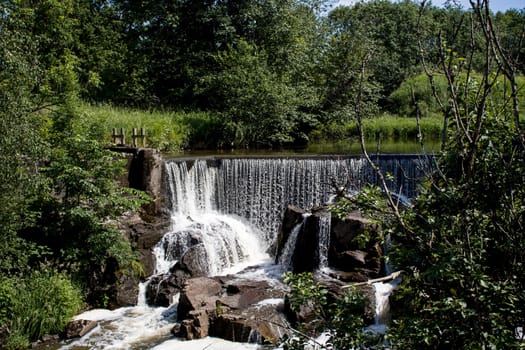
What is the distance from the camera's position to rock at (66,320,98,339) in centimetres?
860

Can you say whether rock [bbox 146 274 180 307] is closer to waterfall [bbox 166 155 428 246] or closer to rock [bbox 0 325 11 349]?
rock [bbox 0 325 11 349]

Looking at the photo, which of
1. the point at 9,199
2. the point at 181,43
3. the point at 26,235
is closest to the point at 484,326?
A: the point at 9,199

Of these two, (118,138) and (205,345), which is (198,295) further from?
(118,138)

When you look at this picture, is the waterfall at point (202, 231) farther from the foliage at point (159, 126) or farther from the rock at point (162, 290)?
the foliage at point (159, 126)

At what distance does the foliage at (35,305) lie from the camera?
8.35 m

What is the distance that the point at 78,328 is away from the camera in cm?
867

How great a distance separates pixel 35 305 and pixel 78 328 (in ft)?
2.66

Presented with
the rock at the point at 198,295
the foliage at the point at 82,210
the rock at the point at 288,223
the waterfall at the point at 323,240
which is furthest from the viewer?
the rock at the point at 288,223

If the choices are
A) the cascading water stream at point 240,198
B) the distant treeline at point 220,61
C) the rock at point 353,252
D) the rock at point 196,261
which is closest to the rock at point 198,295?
the rock at point 196,261

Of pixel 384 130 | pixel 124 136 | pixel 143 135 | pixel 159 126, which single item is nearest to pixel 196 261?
pixel 124 136

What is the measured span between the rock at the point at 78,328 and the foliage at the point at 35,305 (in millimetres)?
199

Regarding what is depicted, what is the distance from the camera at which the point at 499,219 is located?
294 centimetres

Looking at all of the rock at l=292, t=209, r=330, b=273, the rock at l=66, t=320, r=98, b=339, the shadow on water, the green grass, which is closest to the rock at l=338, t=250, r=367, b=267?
the rock at l=292, t=209, r=330, b=273

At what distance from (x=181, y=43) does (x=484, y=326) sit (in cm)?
2473
